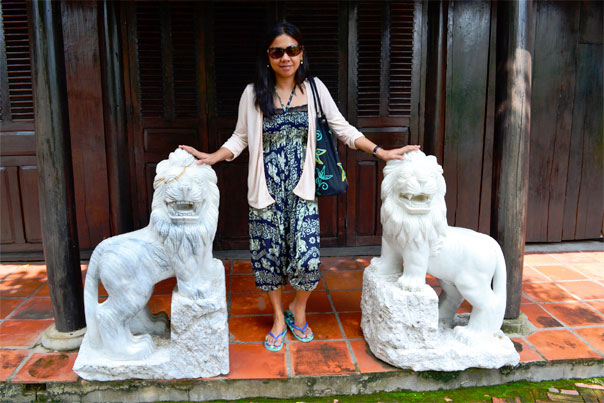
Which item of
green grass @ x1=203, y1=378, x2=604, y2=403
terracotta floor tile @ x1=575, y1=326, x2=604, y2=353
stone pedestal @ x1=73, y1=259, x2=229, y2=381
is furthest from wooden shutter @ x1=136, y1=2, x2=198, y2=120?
terracotta floor tile @ x1=575, y1=326, x2=604, y2=353

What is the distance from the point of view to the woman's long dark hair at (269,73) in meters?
2.95

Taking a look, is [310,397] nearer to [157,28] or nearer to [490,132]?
[490,132]

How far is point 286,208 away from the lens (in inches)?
124

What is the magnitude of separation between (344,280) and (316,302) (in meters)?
0.52

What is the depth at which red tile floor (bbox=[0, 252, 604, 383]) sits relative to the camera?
118 inches

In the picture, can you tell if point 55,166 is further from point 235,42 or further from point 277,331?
point 235,42

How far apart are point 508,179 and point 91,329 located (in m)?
2.91

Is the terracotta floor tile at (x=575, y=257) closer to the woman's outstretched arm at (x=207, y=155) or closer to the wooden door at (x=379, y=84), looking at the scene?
the wooden door at (x=379, y=84)

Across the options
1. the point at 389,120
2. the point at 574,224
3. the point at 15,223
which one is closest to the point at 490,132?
the point at 389,120

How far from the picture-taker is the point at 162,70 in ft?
14.7

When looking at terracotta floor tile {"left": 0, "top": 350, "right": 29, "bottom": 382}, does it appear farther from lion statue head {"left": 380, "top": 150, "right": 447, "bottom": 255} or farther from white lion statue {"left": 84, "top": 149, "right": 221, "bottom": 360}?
lion statue head {"left": 380, "top": 150, "right": 447, "bottom": 255}

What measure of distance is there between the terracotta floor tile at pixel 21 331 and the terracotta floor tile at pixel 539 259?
14.5ft

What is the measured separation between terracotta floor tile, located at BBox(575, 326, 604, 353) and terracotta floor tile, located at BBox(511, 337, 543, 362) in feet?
1.50

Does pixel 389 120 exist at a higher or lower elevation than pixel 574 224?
higher
